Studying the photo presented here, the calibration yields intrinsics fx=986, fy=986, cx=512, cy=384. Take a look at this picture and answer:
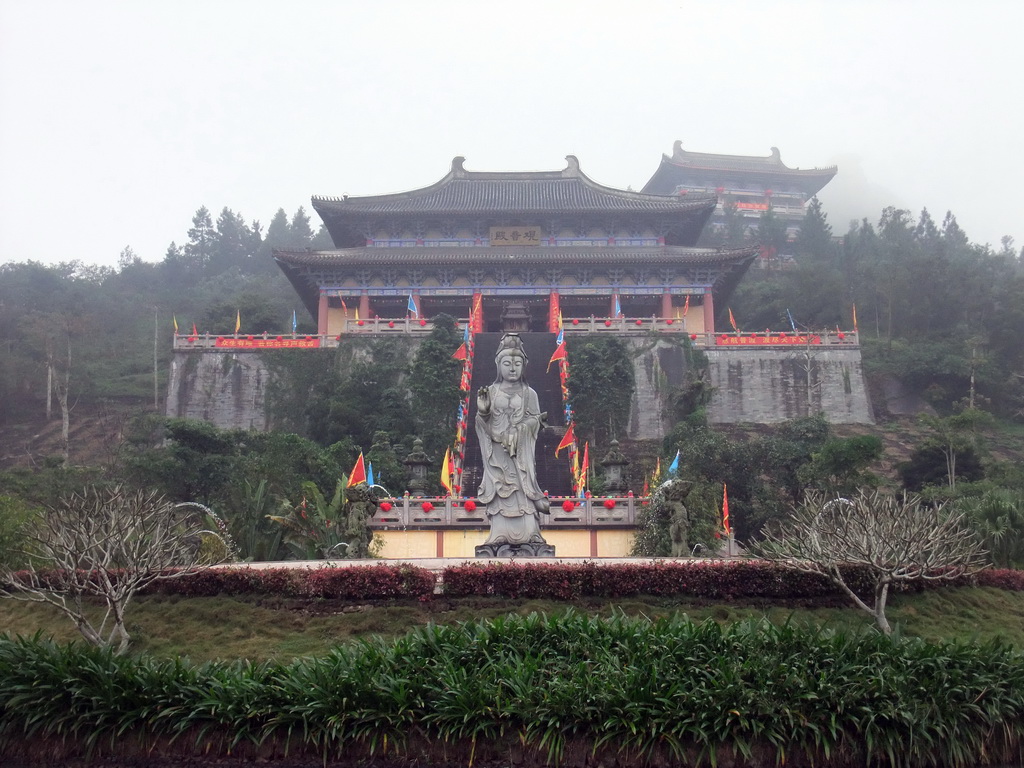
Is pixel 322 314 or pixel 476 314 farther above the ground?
pixel 322 314

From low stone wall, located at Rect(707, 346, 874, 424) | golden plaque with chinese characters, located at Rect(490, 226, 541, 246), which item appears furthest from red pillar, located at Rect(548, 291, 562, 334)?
low stone wall, located at Rect(707, 346, 874, 424)

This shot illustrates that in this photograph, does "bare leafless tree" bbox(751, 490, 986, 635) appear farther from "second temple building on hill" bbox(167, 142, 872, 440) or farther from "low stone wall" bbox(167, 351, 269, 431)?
"low stone wall" bbox(167, 351, 269, 431)

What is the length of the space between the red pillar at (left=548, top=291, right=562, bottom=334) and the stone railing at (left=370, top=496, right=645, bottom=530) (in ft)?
54.4

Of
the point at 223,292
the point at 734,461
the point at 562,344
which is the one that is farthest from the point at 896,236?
the point at 223,292

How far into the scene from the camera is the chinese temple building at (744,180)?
68.1 metres

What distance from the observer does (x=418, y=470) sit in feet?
85.0

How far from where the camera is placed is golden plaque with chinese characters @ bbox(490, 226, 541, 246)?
43875mm

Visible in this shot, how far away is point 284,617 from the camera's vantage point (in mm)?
12625

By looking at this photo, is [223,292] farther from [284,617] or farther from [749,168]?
[284,617]

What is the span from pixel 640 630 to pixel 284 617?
16.2 feet

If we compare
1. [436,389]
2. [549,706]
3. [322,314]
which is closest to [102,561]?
[549,706]

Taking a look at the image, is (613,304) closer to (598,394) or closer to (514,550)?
(598,394)

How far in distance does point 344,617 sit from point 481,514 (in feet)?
34.3

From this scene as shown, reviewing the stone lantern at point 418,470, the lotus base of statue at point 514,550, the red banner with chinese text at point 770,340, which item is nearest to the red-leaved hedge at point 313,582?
the lotus base of statue at point 514,550
